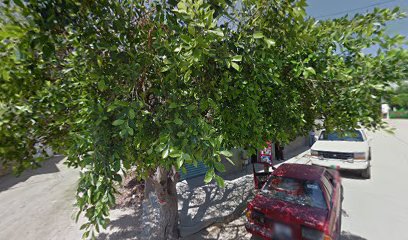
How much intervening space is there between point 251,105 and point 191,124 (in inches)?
33.7

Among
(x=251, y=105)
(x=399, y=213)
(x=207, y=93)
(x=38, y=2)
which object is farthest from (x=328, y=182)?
(x=38, y=2)

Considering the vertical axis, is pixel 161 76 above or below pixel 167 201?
above

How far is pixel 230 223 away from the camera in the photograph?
5.39 meters

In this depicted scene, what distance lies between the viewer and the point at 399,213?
17.8 ft

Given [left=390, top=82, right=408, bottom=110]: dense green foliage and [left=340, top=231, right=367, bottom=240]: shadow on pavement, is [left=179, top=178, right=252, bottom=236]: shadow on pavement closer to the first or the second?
[left=340, top=231, right=367, bottom=240]: shadow on pavement

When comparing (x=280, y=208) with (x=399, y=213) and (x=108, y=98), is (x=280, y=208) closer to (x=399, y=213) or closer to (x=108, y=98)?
(x=108, y=98)

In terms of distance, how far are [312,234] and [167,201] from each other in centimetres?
276

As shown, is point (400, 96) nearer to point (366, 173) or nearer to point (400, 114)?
point (366, 173)

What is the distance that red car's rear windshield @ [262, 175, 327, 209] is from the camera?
12.4 feet

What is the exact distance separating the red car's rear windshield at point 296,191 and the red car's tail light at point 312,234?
0.46 m

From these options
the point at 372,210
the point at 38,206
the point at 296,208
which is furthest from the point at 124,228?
the point at 372,210

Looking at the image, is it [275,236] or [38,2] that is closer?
[38,2]

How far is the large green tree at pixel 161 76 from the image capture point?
158cm

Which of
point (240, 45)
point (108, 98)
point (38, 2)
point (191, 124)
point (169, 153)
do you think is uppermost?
point (38, 2)
